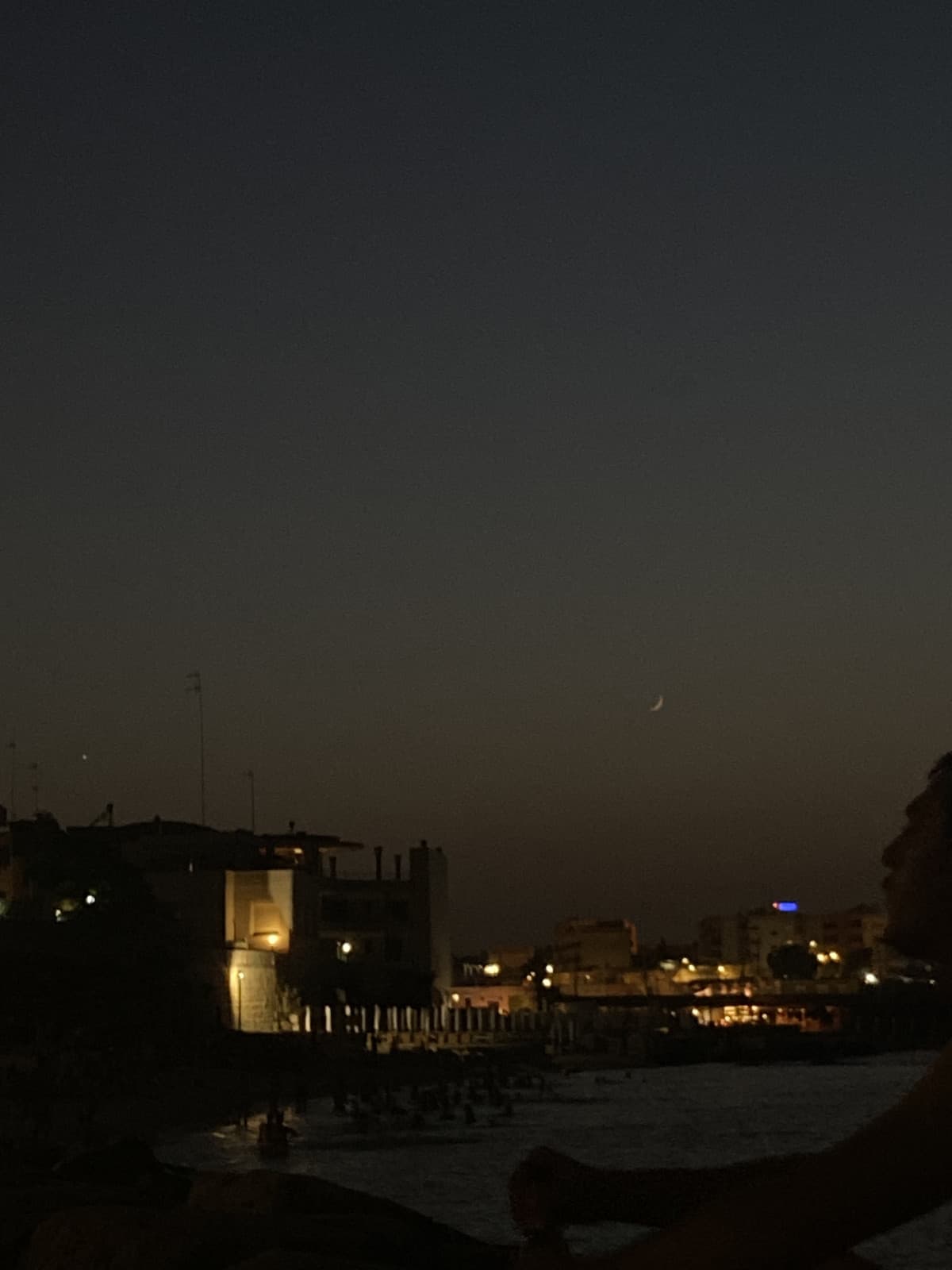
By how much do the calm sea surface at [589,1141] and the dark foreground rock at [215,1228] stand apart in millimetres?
11457

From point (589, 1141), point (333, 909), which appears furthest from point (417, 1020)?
point (589, 1141)

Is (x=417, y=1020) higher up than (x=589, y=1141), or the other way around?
(x=417, y=1020)

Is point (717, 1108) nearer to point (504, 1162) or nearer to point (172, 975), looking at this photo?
point (172, 975)

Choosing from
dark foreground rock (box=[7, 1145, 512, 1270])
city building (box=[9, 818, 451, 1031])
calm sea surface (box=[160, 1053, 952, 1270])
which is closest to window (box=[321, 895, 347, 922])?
city building (box=[9, 818, 451, 1031])

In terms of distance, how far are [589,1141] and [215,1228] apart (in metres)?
59.1

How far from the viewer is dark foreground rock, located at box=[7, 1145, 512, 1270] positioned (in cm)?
1078

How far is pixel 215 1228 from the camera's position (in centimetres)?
1151

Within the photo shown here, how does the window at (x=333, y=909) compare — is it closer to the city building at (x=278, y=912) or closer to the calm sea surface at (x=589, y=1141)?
the city building at (x=278, y=912)

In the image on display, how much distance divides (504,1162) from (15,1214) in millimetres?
45774

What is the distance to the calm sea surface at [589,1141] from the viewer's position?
3981 centimetres

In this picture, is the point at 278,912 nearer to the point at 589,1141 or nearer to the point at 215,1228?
the point at 589,1141

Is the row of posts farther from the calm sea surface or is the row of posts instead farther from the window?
the calm sea surface

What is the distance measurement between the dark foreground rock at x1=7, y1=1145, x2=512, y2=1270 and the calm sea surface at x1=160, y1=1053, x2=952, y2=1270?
11.5 m

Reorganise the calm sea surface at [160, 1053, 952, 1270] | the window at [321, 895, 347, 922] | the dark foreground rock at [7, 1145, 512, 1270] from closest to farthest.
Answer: the dark foreground rock at [7, 1145, 512, 1270] → the calm sea surface at [160, 1053, 952, 1270] → the window at [321, 895, 347, 922]
